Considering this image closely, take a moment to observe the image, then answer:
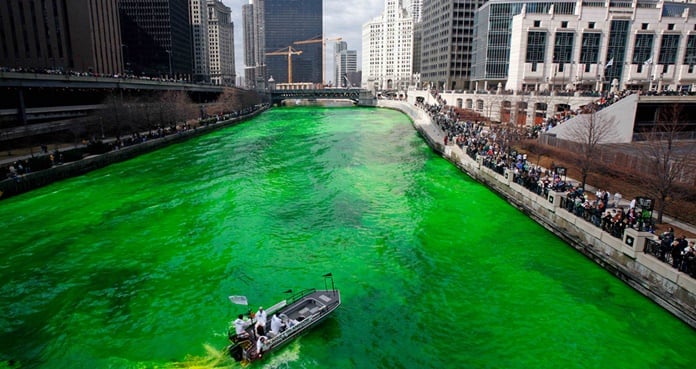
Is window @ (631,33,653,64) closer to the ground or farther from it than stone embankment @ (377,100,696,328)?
farther from it

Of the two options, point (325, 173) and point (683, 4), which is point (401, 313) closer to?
point (325, 173)

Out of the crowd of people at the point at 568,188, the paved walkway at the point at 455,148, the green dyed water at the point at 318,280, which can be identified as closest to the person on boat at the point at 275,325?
the green dyed water at the point at 318,280

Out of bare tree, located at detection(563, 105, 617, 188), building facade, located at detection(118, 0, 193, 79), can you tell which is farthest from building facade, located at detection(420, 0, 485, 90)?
bare tree, located at detection(563, 105, 617, 188)

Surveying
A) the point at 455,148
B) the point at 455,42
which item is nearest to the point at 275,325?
the point at 455,148

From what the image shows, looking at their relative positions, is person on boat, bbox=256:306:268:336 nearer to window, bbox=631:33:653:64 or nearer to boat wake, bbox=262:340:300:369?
boat wake, bbox=262:340:300:369

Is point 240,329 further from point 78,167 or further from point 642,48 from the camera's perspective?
point 642,48

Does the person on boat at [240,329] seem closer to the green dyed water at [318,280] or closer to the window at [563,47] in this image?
the green dyed water at [318,280]
